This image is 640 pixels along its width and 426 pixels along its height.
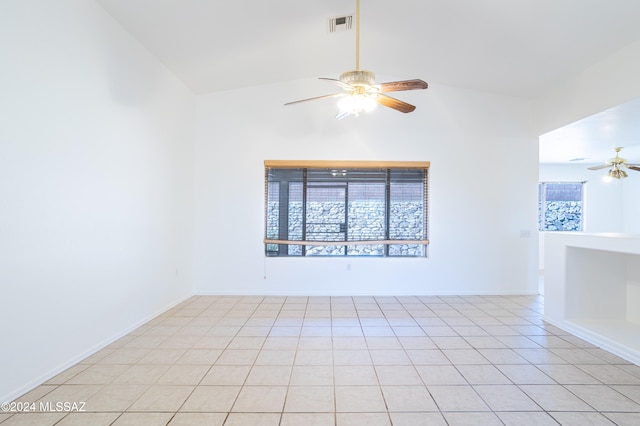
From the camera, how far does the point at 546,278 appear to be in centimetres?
352

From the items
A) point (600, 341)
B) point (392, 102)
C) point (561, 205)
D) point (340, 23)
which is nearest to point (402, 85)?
point (392, 102)

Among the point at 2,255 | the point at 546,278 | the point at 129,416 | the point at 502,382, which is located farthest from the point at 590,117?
the point at 2,255

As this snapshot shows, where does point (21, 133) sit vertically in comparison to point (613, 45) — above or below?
below

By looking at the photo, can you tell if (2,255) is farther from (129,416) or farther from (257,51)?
(257,51)

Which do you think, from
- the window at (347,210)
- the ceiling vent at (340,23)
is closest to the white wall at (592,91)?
the window at (347,210)

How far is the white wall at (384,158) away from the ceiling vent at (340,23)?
1.25 metres

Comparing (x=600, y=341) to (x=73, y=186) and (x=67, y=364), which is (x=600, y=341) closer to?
(x=67, y=364)

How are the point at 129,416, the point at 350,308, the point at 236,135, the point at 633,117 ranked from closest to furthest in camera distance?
1. the point at 129,416
2. the point at 633,117
3. the point at 350,308
4. the point at 236,135

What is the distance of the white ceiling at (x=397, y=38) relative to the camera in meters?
2.68

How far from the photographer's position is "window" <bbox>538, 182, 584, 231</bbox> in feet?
22.7

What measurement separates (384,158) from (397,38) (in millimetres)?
1680

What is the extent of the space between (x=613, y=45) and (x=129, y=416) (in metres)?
5.47

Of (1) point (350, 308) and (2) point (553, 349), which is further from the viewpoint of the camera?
(1) point (350, 308)

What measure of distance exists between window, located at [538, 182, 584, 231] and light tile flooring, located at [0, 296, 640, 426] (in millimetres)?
4593
